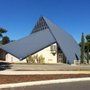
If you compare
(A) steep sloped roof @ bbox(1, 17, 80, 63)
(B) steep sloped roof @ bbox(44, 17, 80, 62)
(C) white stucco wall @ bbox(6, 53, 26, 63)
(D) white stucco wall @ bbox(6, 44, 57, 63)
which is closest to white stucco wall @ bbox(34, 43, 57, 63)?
(D) white stucco wall @ bbox(6, 44, 57, 63)

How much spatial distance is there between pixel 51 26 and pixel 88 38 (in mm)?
25168

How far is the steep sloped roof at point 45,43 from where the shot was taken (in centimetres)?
5750

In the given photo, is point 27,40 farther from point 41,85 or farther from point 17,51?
point 41,85

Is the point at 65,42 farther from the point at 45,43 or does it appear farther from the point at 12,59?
→ the point at 12,59

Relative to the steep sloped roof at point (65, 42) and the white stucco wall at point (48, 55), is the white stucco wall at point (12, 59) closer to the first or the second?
the white stucco wall at point (48, 55)

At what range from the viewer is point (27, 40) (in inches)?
2429

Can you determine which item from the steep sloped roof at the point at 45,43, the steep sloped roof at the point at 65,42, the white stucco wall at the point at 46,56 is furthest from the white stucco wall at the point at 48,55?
the steep sloped roof at the point at 65,42

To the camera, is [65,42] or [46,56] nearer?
[46,56]

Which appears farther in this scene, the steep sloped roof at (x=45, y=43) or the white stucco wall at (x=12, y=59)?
the steep sloped roof at (x=45, y=43)

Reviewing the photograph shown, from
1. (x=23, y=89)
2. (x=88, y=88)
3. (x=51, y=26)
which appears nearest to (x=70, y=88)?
(x=88, y=88)

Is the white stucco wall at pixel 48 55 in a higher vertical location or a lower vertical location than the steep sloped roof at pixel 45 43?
lower

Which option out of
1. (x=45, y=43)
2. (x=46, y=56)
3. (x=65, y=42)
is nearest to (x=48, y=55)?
(x=46, y=56)

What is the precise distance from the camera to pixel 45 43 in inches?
2344

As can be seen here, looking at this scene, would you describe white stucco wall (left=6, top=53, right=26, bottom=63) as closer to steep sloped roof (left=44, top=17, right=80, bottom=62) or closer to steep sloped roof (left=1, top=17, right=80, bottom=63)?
steep sloped roof (left=1, top=17, right=80, bottom=63)
